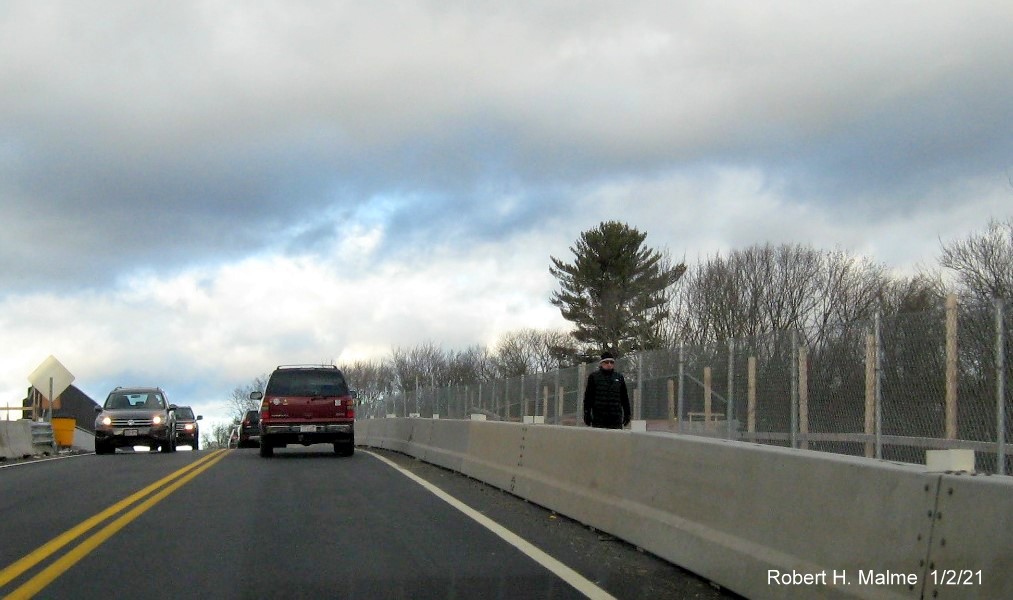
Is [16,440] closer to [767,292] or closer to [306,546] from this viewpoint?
[306,546]

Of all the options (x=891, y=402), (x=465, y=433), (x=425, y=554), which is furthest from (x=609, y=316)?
(x=425, y=554)

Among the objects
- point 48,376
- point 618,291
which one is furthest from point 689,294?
point 48,376

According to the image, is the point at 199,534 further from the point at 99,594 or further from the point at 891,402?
the point at 891,402

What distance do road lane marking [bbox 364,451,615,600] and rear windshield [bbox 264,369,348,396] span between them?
10.2m

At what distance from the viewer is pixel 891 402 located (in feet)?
42.0

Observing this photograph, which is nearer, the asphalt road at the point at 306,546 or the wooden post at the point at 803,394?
the asphalt road at the point at 306,546

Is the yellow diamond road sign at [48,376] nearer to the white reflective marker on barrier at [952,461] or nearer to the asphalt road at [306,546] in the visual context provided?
the asphalt road at [306,546]

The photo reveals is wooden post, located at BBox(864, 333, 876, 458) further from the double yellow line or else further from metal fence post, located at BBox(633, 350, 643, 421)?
the double yellow line

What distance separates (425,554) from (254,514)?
3.45 meters

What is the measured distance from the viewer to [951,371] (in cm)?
1141

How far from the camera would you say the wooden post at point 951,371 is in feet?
37.3

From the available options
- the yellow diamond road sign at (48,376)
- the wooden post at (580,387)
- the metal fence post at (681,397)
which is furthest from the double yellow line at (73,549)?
the yellow diamond road sign at (48,376)

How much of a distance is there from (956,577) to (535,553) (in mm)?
4557

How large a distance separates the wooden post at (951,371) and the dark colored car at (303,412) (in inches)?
572
